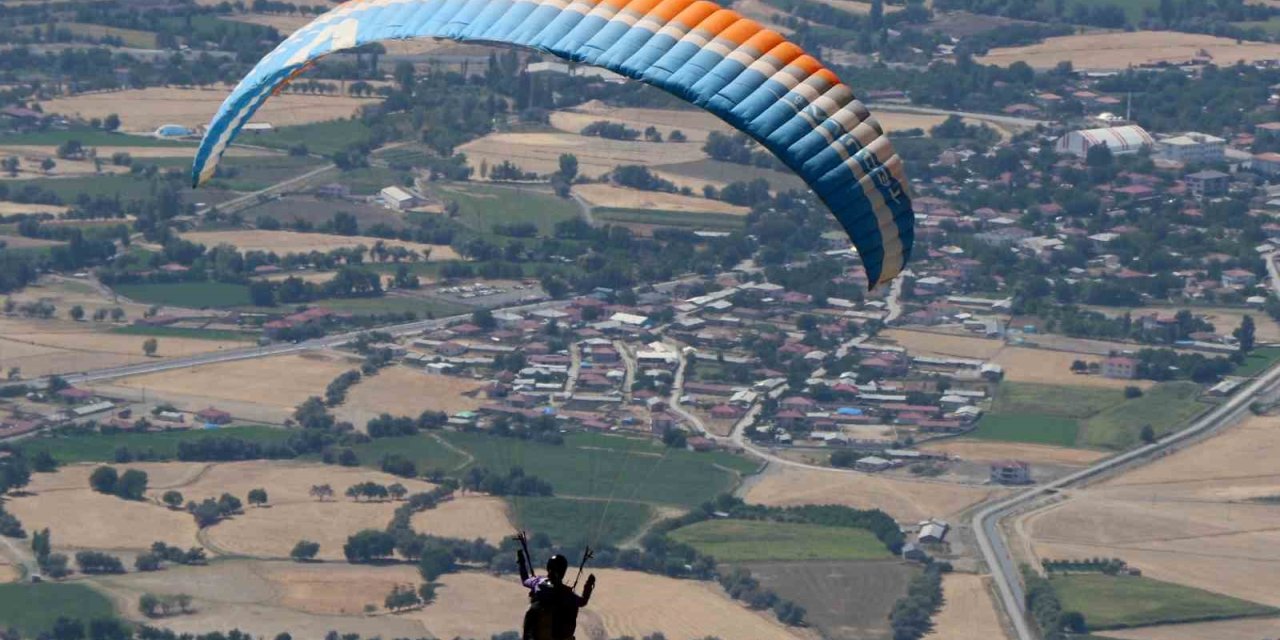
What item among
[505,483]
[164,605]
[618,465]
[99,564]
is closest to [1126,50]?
[618,465]

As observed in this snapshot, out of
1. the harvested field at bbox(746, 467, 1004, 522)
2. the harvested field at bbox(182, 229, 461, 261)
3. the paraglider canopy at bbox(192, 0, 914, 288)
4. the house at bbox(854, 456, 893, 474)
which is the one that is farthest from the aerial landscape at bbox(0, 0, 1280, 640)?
Result: the house at bbox(854, 456, 893, 474)

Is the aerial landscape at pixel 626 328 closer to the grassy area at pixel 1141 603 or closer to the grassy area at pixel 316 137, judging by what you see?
the grassy area at pixel 1141 603

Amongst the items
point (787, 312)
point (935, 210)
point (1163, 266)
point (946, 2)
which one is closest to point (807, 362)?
point (787, 312)

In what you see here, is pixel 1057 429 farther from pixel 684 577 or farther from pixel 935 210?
pixel 935 210

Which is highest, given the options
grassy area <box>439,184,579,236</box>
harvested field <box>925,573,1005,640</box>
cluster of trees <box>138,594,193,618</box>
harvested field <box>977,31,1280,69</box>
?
harvested field <box>977,31,1280,69</box>

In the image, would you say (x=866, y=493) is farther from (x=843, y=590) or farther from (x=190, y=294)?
(x=190, y=294)

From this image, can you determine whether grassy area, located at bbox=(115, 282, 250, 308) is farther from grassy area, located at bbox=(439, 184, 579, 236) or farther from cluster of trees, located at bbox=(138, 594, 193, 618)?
cluster of trees, located at bbox=(138, 594, 193, 618)
